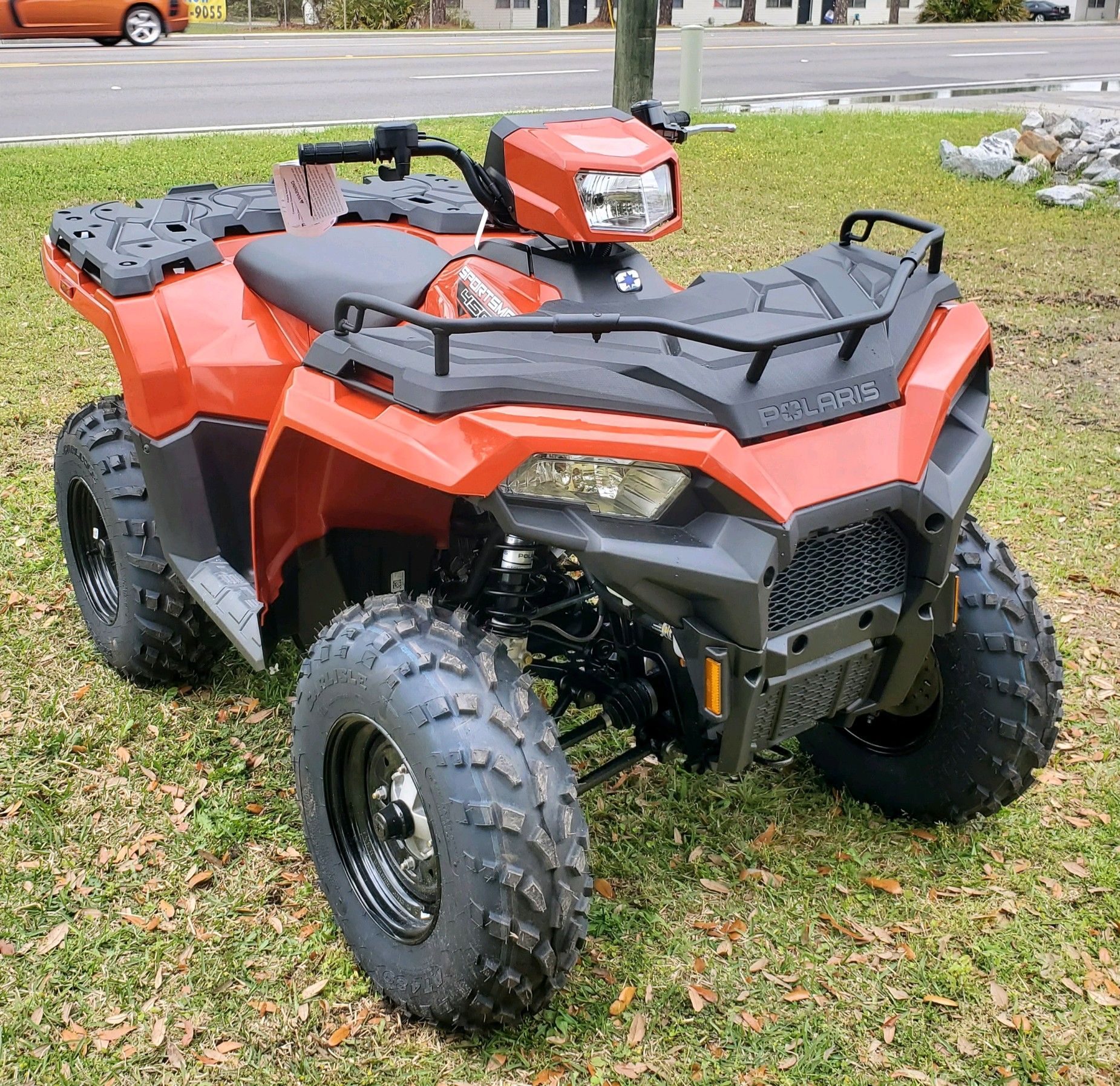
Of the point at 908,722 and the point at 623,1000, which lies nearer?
the point at 623,1000

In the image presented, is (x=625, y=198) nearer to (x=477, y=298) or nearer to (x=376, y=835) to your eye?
(x=477, y=298)

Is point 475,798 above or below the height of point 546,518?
below

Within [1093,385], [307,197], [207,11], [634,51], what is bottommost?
[207,11]

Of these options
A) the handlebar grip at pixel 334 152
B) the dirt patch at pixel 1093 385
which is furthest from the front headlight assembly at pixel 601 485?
the dirt patch at pixel 1093 385

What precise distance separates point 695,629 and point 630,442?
1.14 ft

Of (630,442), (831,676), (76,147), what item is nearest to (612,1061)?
(831,676)

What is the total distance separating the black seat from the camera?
9.20 feet

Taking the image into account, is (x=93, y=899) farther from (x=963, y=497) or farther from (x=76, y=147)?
(x=76, y=147)

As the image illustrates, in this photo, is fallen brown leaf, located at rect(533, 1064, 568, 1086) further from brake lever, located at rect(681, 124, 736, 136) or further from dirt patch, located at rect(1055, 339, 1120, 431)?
dirt patch, located at rect(1055, 339, 1120, 431)

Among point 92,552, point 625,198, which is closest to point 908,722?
point 625,198

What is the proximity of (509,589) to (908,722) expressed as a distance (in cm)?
109

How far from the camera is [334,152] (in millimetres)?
2543

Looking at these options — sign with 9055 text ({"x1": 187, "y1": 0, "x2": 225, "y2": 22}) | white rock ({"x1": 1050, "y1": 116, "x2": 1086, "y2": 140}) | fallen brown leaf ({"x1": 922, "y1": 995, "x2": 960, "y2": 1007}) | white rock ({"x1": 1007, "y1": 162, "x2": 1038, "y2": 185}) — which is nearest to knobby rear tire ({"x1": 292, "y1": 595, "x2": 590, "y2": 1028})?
fallen brown leaf ({"x1": 922, "y1": 995, "x2": 960, "y2": 1007})

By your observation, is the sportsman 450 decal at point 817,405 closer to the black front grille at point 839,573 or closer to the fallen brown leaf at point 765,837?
the black front grille at point 839,573
